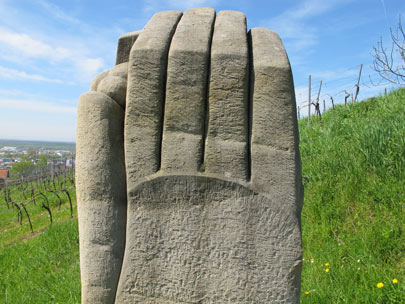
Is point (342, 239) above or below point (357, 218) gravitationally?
below

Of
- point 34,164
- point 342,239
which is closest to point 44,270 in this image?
point 342,239

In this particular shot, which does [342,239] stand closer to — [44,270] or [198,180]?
[198,180]

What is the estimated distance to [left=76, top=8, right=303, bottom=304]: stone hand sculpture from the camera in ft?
4.40

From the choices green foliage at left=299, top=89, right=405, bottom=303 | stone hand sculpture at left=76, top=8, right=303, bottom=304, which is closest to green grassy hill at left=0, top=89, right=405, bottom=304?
green foliage at left=299, top=89, right=405, bottom=303

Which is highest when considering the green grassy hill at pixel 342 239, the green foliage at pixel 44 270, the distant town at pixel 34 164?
the green grassy hill at pixel 342 239

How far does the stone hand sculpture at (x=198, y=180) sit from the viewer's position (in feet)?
4.40

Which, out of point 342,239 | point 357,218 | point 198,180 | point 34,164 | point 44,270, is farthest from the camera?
point 34,164

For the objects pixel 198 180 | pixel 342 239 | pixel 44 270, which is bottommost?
pixel 44 270

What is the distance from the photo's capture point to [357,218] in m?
3.64

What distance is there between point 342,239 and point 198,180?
2.70 metres

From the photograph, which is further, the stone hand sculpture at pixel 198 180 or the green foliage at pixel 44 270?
the green foliage at pixel 44 270

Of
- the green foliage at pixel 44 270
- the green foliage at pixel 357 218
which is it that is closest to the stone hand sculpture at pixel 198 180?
the green foliage at pixel 357 218

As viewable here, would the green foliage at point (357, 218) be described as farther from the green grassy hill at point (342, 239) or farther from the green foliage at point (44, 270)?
the green foliage at point (44, 270)

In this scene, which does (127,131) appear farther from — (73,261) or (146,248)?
(73,261)
